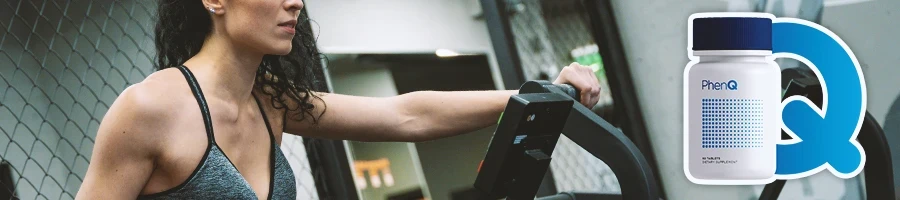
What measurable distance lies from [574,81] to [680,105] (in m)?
1.76

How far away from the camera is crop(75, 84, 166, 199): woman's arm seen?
46.9 inches

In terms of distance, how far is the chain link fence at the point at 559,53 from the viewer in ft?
12.0

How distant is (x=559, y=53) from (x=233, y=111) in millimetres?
2517

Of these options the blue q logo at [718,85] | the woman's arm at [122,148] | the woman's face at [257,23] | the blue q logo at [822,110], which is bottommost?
Result: the blue q logo at [822,110]

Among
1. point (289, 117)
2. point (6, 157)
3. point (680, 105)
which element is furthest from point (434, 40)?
point (289, 117)

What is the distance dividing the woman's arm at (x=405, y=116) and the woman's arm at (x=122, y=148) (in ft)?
1.20

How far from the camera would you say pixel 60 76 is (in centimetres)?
256

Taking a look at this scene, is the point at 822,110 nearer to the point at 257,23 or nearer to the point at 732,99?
the point at 732,99

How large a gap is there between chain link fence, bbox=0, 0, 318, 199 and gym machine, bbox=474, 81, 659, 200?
1.59 m

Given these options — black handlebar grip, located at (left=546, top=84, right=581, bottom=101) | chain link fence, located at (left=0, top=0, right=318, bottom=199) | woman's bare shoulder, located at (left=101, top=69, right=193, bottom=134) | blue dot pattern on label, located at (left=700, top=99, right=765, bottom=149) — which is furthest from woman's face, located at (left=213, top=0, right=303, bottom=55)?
chain link fence, located at (left=0, top=0, right=318, bottom=199)

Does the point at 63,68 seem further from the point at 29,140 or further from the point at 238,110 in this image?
the point at 238,110

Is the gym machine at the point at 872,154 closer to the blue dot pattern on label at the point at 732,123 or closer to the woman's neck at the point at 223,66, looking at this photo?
the blue dot pattern on label at the point at 732,123

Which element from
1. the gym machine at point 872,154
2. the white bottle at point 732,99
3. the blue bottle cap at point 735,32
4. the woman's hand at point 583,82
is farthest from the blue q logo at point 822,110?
the woman's hand at point 583,82

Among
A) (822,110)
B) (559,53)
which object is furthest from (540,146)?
(559,53)
